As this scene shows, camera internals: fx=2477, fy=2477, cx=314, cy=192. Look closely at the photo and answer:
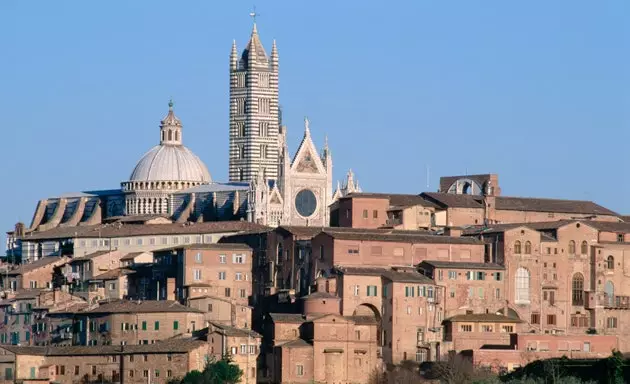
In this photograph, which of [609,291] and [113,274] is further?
[113,274]

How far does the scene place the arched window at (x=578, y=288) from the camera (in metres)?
104

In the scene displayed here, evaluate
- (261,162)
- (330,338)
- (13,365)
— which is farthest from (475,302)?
(261,162)

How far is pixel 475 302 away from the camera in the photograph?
102 m

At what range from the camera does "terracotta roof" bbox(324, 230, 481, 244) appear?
333ft

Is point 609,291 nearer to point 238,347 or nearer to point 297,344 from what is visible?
point 297,344

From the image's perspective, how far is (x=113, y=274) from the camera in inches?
4341

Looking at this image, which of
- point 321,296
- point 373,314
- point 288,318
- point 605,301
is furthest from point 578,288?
point 288,318

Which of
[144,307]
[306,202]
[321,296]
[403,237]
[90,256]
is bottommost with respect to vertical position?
[144,307]

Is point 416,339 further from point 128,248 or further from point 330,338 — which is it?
point 128,248

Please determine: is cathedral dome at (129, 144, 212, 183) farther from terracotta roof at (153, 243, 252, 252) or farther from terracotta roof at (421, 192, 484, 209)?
terracotta roof at (153, 243, 252, 252)

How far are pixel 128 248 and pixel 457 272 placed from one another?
67.5ft

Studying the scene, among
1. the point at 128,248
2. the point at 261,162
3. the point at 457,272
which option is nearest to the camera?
the point at 457,272

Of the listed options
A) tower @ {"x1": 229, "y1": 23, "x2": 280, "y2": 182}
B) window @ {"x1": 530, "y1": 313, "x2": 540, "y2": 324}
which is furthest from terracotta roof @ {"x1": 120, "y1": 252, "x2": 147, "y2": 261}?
tower @ {"x1": 229, "y1": 23, "x2": 280, "y2": 182}

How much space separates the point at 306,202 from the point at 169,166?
9.26m
